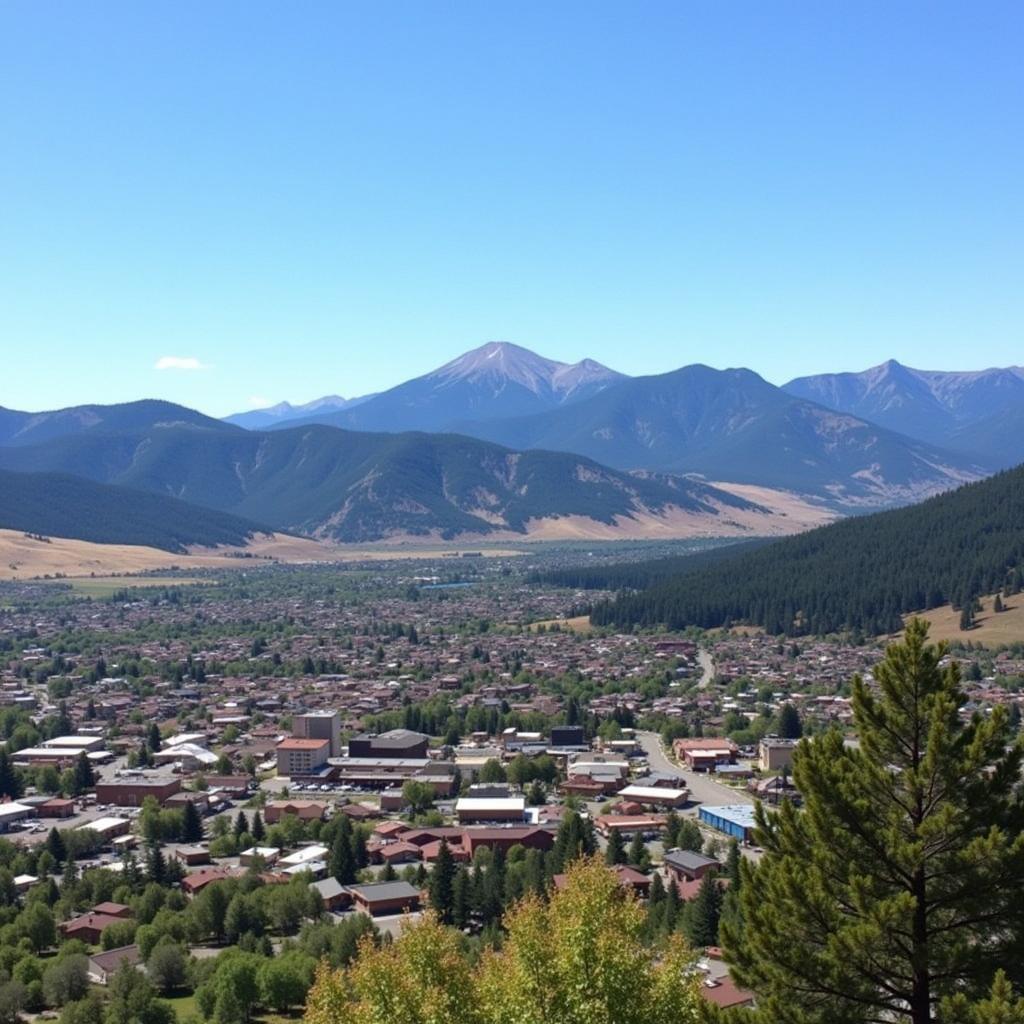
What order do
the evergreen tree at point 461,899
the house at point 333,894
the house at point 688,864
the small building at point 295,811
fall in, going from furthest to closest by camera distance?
the small building at point 295,811 → the house at point 688,864 → the house at point 333,894 → the evergreen tree at point 461,899

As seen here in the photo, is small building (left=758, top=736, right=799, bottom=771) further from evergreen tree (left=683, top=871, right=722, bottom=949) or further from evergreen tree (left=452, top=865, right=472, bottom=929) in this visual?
evergreen tree (left=683, top=871, right=722, bottom=949)

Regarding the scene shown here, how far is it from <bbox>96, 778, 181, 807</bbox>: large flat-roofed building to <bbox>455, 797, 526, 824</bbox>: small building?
46.1 feet

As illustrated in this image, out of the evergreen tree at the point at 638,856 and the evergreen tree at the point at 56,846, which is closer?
the evergreen tree at the point at 638,856

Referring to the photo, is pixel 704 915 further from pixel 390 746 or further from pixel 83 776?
pixel 83 776

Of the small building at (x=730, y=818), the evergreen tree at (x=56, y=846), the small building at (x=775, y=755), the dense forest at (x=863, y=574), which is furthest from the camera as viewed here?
the dense forest at (x=863, y=574)

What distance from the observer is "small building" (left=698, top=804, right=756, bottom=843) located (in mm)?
45375

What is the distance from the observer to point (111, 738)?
227 ft

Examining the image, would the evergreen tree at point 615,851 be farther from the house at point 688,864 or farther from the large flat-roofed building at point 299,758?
the large flat-roofed building at point 299,758

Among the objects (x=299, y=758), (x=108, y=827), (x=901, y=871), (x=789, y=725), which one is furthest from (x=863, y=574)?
(x=901, y=871)

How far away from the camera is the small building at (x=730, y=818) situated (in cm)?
4538

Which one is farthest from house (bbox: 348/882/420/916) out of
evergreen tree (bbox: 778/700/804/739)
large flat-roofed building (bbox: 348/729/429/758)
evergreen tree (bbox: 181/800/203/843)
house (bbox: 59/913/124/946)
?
evergreen tree (bbox: 778/700/804/739)

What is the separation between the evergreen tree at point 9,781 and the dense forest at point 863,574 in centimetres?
6931

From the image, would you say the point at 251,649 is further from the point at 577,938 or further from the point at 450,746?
the point at 577,938

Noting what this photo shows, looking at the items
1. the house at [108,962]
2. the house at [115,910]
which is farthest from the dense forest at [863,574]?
the house at [108,962]
